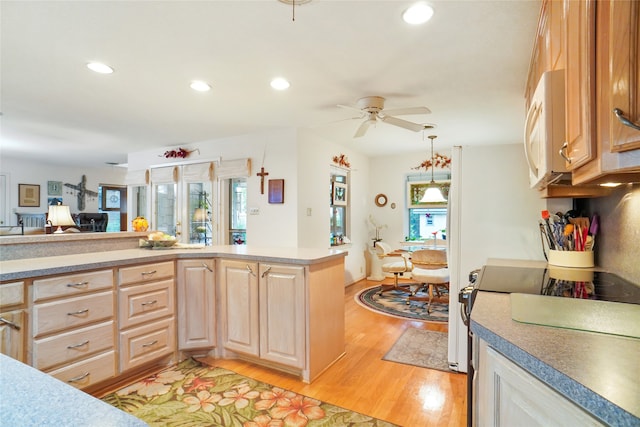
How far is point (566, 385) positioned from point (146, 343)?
8.22 feet

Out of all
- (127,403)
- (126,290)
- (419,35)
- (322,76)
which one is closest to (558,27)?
(419,35)

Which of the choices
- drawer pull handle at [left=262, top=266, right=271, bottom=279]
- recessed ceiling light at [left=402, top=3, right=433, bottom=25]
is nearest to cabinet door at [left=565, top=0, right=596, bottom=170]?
recessed ceiling light at [left=402, top=3, right=433, bottom=25]

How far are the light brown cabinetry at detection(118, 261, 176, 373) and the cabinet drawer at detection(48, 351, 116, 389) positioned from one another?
0.08 metres

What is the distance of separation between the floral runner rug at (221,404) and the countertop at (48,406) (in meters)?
1.59

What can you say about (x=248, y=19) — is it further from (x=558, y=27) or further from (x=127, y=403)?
(x=127, y=403)

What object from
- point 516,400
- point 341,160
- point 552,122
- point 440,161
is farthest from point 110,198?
point 516,400

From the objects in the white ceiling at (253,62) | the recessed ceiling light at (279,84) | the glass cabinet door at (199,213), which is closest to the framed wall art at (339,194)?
the white ceiling at (253,62)

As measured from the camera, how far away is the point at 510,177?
94.4 inches

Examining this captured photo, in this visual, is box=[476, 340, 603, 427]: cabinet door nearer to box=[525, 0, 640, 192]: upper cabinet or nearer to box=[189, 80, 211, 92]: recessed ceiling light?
box=[525, 0, 640, 192]: upper cabinet

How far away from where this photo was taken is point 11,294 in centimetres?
172

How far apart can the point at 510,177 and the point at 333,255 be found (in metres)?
1.42

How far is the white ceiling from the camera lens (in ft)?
6.00

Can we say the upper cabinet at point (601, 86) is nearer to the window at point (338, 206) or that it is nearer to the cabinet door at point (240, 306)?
the cabinet door at point (240, 306)

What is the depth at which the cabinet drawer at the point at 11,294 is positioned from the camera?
5.56 feet
